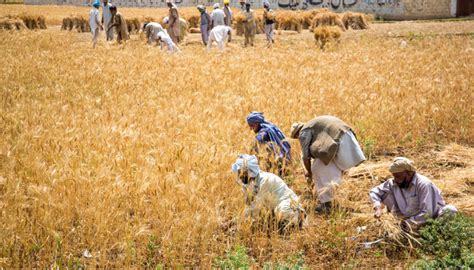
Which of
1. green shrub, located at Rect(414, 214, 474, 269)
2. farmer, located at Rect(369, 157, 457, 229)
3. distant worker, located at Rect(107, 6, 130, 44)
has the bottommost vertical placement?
green shrub, located at Rect(414, 214, 474, 269)

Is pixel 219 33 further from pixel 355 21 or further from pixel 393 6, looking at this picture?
pixel 393 6

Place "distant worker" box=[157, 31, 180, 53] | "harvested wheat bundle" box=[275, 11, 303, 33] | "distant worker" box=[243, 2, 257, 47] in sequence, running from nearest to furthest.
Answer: "distant worker" box=[157, 31, 180, 53], "distant worker" box=[243, 2, 257, 47], "harvested wheat bundle" box=[275, 11, 303, 33]

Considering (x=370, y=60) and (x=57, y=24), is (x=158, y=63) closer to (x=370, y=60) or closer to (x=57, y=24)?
(x=370, y=60)

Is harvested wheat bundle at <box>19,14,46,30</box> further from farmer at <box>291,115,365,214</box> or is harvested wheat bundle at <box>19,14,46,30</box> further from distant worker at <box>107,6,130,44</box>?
farmer at <box>291,115,365,214</box>

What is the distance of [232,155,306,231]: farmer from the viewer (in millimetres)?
4773

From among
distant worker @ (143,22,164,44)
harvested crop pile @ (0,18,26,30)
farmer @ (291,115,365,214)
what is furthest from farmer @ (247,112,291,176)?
harvested crop pile @ (0,18,26,30)

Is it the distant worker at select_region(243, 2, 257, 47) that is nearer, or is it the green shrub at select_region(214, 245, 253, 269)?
the green shrub at select_region(214, 245, 253, 269)

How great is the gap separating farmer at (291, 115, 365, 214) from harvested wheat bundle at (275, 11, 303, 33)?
20.7 m

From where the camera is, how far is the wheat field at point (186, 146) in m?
4.43

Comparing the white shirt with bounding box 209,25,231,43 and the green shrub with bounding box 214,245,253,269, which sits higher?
the white shirt with bounding box 209,25,231,43

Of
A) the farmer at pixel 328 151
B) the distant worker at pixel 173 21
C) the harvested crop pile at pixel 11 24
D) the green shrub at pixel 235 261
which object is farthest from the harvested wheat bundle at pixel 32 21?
the green shrub at pixel 235 261

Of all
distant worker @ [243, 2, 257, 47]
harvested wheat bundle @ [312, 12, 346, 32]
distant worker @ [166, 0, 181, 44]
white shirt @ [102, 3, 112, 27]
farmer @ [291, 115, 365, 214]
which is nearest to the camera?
farmer @ [291, 115, 365, 214]

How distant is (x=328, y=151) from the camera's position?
5434mm

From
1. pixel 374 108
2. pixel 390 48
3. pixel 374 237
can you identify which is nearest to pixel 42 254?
pixel 374 237
